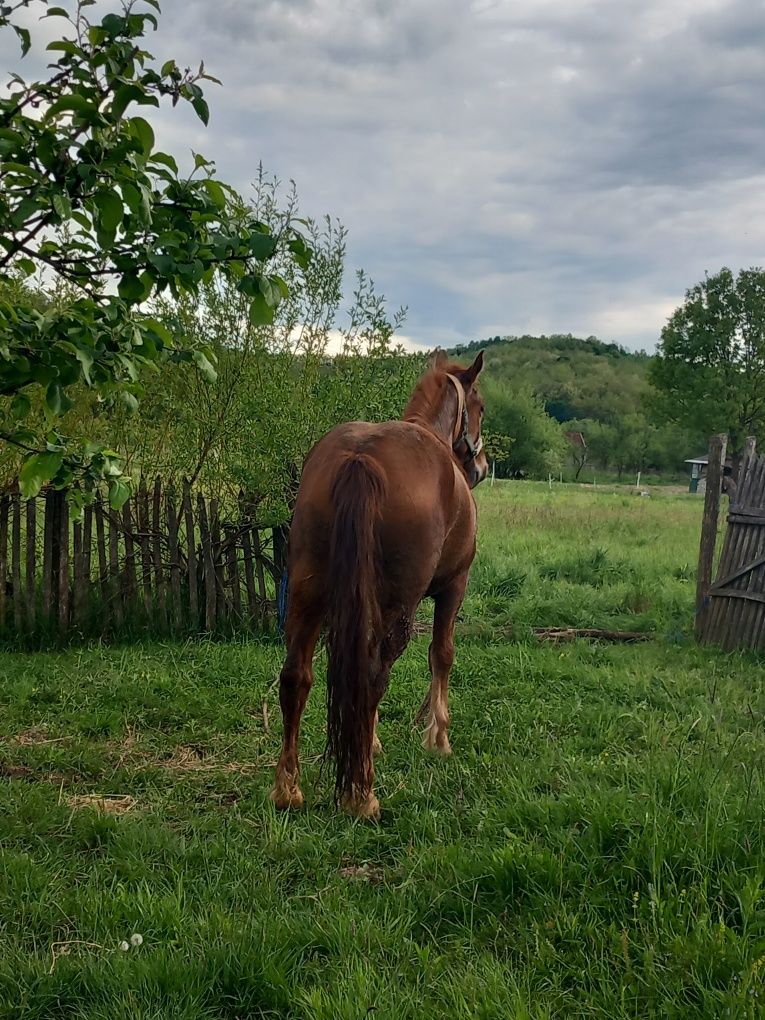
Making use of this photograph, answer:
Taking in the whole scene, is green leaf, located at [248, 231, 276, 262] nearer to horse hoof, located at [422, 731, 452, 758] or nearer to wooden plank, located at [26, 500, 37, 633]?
horse hoof, located at [422, 731, 452, 758]

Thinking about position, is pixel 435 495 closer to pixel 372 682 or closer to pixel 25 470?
pixel 372 682

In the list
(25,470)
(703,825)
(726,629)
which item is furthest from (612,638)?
(25,470)

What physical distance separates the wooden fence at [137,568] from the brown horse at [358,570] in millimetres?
3375

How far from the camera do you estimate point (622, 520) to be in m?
17.7

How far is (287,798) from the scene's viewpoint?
3.63m

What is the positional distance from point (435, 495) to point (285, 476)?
135 inches

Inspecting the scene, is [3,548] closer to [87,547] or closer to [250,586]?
[87,547]

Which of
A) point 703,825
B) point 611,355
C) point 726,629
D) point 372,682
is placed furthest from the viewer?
point 611,355

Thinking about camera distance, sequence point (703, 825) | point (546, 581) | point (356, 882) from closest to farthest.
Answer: point (703, 825) < point (356, 882) < point (546, 581)

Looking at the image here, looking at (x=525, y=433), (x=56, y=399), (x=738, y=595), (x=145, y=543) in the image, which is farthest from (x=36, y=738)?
(x=525, y=433)

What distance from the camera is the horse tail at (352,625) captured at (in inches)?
129

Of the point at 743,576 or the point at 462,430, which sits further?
the point at 743,576

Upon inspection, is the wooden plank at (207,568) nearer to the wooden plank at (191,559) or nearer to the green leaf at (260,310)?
the wooden plank at (191,559)

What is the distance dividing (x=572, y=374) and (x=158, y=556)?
99.9 m
